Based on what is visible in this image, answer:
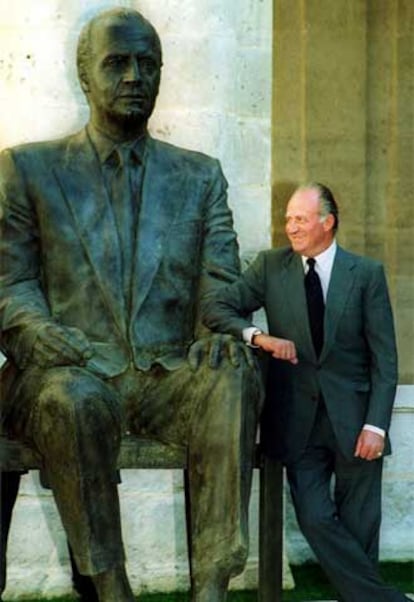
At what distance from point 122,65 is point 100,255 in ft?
2.02

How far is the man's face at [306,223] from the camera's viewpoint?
6.67m

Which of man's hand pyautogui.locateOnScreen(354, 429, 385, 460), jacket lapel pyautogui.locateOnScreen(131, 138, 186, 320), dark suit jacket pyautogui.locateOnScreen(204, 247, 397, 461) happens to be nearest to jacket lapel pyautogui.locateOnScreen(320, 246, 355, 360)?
dark suit jacket pyautogui.locateOnScreen(204, 247, 397, 461)

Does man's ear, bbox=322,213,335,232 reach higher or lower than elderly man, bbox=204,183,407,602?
higher

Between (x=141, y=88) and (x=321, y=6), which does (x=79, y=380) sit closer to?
(x=141, y=88)

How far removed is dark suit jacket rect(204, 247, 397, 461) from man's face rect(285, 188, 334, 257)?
2.8 inches

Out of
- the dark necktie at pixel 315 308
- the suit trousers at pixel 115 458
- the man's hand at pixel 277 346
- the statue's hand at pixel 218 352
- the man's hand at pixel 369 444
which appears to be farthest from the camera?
the dark necktie at pixel 315 308

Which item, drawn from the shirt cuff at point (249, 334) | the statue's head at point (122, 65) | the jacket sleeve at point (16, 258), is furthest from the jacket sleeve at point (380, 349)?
the jacket sleeve at point (16, 258)

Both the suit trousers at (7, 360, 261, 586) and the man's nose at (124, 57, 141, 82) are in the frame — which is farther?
the man's nose at (124, 57, 141, 82)

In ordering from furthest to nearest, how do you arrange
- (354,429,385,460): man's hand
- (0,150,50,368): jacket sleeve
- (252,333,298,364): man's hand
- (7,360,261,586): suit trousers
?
(354,429,385,460): man's hand → (252,333,298,364): man's hand → (0,150,50,368): jacket sleeve → (7,360,261,586): suit trousers

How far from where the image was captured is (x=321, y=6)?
1004 centimetres

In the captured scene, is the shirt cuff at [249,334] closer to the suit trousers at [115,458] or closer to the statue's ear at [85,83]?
the suit trousers at [115,458]

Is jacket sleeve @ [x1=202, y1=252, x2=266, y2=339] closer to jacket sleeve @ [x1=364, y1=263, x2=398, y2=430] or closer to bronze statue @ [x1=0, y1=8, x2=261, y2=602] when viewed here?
bronze statue @ [x1=0, y1=8, x2=261, y2=602]

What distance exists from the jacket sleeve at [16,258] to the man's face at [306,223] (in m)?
0.94

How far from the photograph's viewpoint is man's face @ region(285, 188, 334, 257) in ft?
21.9
